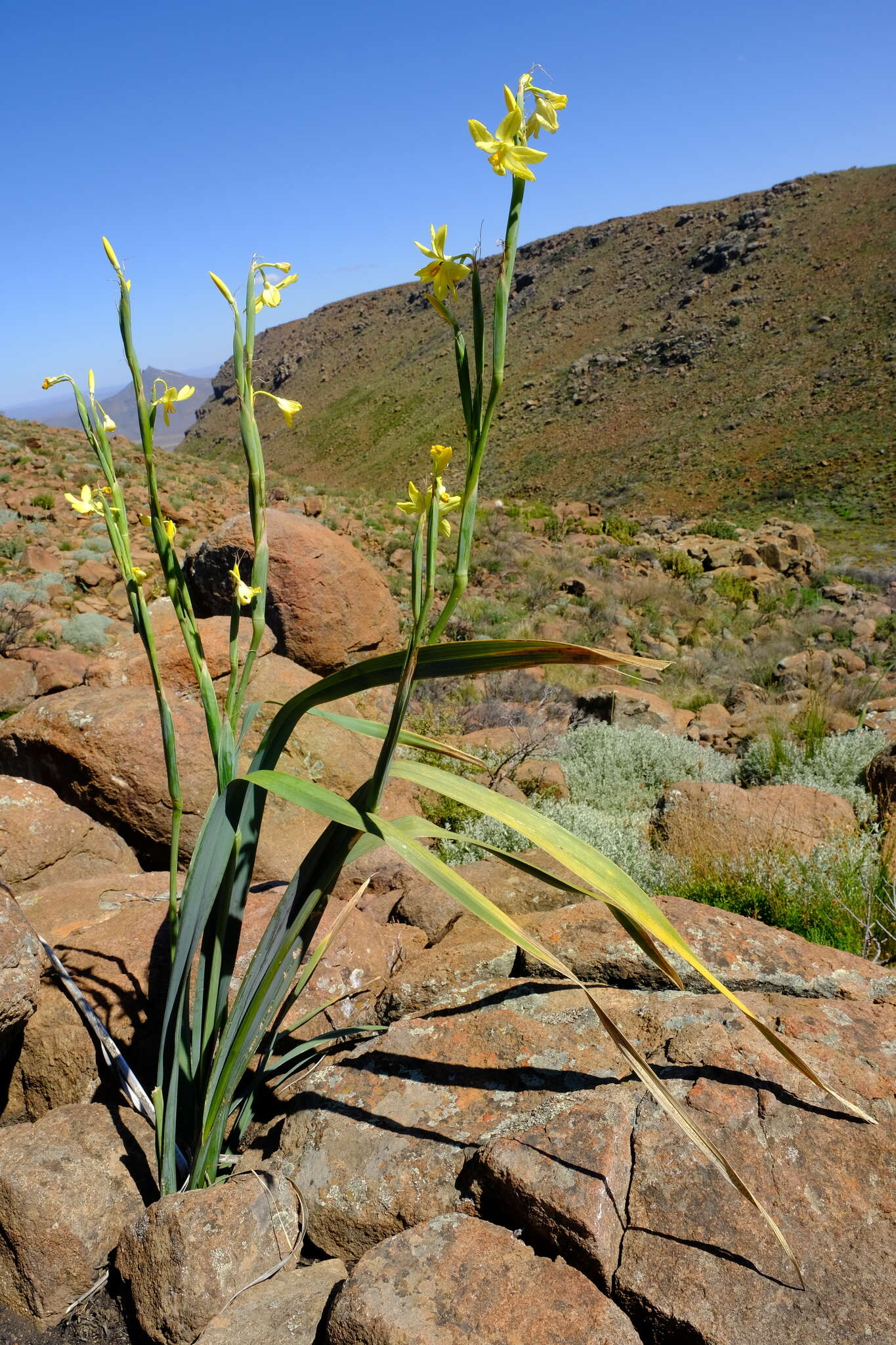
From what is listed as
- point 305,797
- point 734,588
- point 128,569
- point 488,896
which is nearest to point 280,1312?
point 305,797

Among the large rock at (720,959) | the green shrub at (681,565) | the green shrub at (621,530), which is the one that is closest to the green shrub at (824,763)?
the large rock at (720,959)

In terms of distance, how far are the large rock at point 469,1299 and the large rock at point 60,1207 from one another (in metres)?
0.62

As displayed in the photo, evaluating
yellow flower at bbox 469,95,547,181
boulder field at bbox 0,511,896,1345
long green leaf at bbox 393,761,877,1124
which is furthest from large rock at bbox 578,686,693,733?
yellow flower at bbox 469,95,547,181

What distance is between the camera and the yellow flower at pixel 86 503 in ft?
4.87

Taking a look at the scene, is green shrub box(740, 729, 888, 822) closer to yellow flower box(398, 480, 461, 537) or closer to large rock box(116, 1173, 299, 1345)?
large rock box(116, 1173, 299, 1345)

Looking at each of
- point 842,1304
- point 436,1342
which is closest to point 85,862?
point 436,1342

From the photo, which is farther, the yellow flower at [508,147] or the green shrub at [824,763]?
the green shrub at [824,763]

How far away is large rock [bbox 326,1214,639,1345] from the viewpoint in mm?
1193

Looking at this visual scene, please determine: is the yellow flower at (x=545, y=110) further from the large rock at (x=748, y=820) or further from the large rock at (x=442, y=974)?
the large rock at (x=748, y=820)

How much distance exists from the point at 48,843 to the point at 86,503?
1828 millimetres

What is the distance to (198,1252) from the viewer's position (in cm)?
142

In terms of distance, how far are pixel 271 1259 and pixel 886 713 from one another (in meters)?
5.61

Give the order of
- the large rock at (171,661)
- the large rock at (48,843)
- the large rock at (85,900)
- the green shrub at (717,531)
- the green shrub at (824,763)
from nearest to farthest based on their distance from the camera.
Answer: the large rock at (85,900)
the large rock at (48,843)
the large rock at (171,661)
the green shrub at (824,763)
the green shrub at (717,531)

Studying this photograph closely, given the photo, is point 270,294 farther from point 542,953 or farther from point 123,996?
point 123,996
